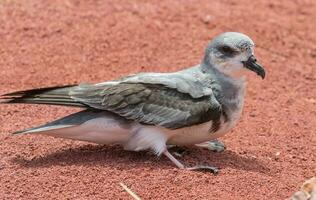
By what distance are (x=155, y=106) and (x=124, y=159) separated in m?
0.52

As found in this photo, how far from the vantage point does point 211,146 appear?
690 centimetres

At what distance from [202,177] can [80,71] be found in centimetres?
305

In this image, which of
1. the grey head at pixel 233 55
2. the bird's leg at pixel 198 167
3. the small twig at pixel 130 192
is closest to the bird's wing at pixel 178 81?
the grey head at pixel 233 55

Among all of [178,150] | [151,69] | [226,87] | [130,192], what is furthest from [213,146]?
[151,69]

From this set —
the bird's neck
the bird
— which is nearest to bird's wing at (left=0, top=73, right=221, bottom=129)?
the bird

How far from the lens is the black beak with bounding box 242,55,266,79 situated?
660 centimetres

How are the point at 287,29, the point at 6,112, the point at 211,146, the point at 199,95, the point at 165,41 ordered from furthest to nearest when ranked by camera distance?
the point at 287,29 < the point at 165,41 < the point at 6,112 < the point at 211,146 < the point at 199,95

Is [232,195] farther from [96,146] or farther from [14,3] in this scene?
[14,3]

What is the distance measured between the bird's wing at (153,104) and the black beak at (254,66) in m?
0.44

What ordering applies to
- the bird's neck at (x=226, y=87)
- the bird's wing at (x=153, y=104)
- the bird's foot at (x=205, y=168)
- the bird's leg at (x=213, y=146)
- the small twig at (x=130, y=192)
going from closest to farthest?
1. the small twig at (x=130, y=192)
2. the bird's foot at (x=205, y=168)
3. the bird's wing at (x=153, y=104)
4. the bird's neck at (x=226, y=87)
5. the bird's leg at (x=213, y=146)

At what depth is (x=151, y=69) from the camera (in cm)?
890

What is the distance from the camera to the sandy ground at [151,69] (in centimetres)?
605

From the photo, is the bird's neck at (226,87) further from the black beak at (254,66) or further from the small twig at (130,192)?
the small twig at (130,192)

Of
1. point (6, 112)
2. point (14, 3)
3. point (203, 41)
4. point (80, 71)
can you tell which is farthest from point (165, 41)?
point (6, 112)
